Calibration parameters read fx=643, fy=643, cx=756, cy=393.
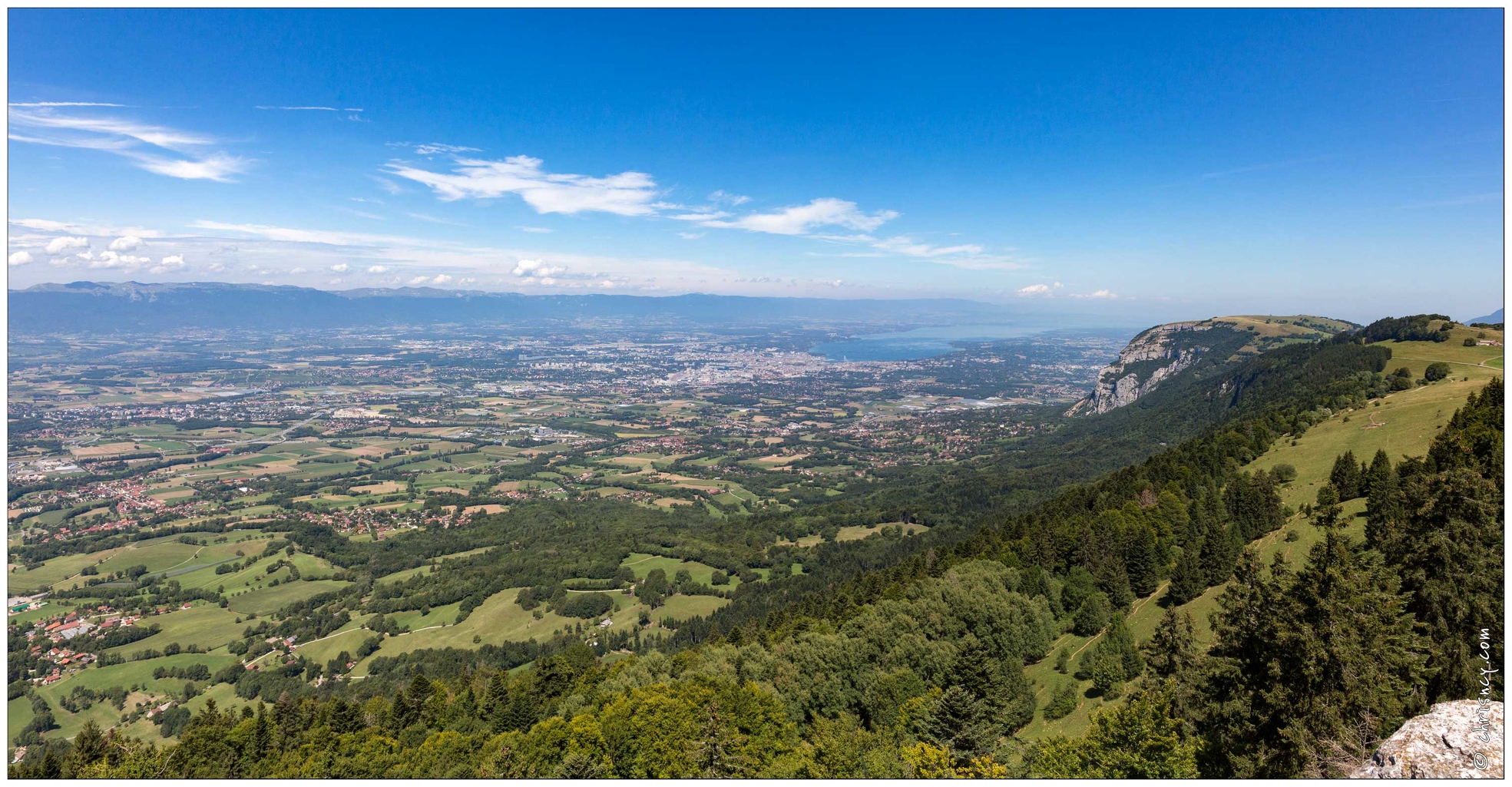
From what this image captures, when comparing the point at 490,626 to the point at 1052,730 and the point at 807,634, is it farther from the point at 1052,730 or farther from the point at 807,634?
the point at 1052,730

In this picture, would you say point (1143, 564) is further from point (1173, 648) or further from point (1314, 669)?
point (1314, 669)

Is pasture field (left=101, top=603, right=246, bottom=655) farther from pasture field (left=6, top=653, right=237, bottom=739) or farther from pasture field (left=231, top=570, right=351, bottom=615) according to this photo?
pasture field (left=231, top=570, right=351, bottom=615)

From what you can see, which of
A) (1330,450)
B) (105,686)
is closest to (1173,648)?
(1330,450)

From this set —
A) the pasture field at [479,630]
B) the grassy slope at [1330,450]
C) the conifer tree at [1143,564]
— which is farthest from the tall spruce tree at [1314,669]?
the pasture field at [479,630]

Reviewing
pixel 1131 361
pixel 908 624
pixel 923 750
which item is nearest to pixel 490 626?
pixel 908 624

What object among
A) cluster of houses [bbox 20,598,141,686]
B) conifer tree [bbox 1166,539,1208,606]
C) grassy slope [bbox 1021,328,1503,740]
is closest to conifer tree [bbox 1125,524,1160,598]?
grassy slope [bbox 1021,328,1503,740]

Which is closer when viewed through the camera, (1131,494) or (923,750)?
(923,750)
